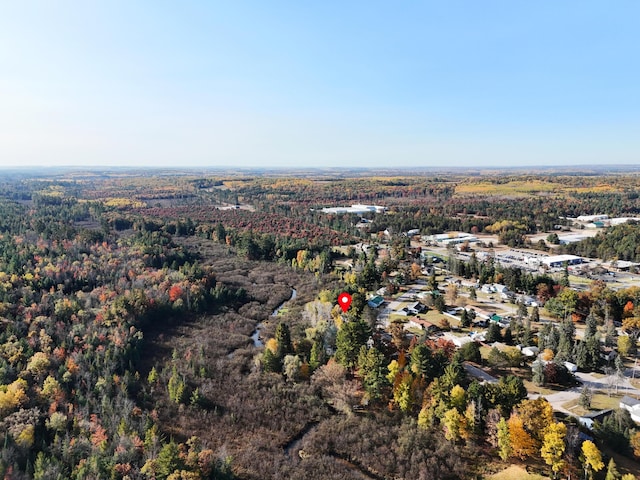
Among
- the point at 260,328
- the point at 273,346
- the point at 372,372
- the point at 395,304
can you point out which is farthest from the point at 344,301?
the point at 372,372

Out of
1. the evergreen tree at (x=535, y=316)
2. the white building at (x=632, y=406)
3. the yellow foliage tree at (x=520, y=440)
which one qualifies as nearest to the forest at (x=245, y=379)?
the yellow foliage tree at (x=520, y=440)

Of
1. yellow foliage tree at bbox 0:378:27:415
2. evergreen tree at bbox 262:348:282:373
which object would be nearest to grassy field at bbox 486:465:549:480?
evergreen tree at bbox 262:348:282:373

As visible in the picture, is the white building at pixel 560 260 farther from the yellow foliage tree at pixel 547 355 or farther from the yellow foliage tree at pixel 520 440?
the yellow foliage tree at pixel 520 440

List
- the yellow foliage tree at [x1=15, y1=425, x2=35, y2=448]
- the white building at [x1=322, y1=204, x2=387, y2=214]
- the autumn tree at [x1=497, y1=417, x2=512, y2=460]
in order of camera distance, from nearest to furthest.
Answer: the autumn tree at [x1=497, y1=417, x2=512, y2=460]
the yellow foliage tree at [x1=15, y1=425, x2=35, y2=448]
the white building at [x1=322, y1=204, x2=387, y2=214]

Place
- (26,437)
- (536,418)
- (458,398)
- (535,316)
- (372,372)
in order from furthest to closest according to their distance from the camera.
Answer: (535,316), (372,372), (458,398), (26,437), (536,418)

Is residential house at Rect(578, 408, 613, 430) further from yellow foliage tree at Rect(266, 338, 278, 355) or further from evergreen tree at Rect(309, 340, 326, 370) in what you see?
yellow foliage tree at Rect(266, 338, 278, 355)

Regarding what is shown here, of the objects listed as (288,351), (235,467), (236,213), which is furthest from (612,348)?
(236,213)

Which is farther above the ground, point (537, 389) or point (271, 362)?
point (271, 362)

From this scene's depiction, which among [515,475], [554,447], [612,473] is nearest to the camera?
[612,473]

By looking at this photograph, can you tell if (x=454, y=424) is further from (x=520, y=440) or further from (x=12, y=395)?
(x=12, y=395)
